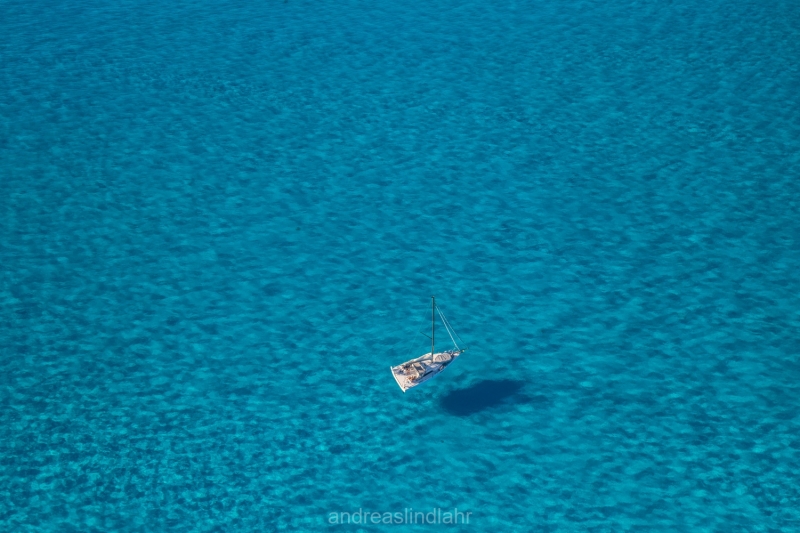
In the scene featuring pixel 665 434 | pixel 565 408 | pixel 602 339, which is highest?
pixel 602 339

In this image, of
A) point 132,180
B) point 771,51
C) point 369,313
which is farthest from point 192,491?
point 771,51

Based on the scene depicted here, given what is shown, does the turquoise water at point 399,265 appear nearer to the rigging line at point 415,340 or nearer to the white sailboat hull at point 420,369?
the rigging line at point 415,340

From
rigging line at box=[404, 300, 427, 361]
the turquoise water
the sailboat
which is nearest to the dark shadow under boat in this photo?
the turquoise water

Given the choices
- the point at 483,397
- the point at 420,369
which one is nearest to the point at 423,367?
the point at 420,369

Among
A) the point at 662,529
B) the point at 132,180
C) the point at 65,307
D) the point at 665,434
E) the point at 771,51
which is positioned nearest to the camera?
the point at 662,529

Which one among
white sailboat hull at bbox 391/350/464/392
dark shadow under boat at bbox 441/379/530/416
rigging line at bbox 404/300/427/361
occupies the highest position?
rigging line at bbox 404/300/427/361

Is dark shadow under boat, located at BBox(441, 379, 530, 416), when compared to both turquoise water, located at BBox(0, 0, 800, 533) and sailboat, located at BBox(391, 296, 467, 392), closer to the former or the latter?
turquoise water, located at BBox(0, 0, 800, 533)

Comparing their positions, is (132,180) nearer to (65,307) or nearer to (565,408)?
(65,307)
